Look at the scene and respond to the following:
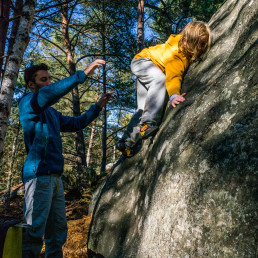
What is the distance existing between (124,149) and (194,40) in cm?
181

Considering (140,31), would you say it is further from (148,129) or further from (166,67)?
(148,129)

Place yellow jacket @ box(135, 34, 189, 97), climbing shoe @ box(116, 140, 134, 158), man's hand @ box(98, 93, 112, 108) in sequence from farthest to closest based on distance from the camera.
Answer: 1. climbing shoe @ box(116, 140, 134, 158)
2. man's hand @ box(98, 93, 112, 108)
3. yellow jacket @ box(135, 34, 189, 97)

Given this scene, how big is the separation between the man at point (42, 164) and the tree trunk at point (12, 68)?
103 cm

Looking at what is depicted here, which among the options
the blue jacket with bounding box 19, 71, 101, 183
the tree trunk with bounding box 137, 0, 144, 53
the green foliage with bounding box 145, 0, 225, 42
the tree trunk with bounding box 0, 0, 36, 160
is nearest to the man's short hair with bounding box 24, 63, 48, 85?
the blue jacket with bounding box 19, 71, 101, 183

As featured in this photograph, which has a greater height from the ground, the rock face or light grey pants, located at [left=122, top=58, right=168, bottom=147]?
light grey pants, located at [left=122, top=58, right=168, bottom=147]

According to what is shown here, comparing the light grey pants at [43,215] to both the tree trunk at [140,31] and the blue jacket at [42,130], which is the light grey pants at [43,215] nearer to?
the blue jacket at [42,130]

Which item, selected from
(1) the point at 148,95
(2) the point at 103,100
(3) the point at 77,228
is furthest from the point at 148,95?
(3) the point at 77,228

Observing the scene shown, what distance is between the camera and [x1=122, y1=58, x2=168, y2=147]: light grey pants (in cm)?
296

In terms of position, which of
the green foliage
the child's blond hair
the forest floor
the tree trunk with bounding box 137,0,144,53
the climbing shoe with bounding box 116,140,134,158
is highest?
the green foliage

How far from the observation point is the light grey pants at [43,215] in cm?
234

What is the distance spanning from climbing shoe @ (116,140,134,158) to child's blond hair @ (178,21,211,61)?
1551 mm

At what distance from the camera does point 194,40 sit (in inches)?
110

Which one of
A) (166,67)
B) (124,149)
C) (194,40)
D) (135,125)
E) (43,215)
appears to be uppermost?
(194,40)

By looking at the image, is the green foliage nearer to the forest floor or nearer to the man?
the forest floor
